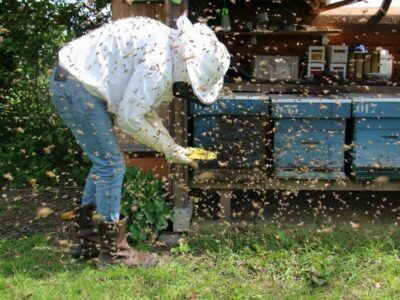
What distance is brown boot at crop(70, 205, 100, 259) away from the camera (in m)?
3.08

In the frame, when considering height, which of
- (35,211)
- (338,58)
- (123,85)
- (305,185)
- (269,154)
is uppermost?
(338,58)

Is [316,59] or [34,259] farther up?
[316,59]

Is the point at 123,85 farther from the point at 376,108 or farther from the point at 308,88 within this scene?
the point at 308,88

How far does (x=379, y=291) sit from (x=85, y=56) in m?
2.02

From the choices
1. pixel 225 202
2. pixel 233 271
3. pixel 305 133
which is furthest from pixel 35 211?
pixel 305 133

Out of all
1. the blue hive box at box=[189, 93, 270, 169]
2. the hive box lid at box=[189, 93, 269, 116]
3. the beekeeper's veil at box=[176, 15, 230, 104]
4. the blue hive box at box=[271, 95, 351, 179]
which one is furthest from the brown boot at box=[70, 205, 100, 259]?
the blue hive box at box=[271, 95, 351, 179]

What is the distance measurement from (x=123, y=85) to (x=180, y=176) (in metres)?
1.07

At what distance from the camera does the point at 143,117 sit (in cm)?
246

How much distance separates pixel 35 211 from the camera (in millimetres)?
4023

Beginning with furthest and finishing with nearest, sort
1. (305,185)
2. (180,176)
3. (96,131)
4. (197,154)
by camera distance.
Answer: (305,185) < (180,176) < (197,154) < (96,131)

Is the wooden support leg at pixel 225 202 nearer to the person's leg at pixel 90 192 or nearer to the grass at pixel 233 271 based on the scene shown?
the grass at pixel 233 271

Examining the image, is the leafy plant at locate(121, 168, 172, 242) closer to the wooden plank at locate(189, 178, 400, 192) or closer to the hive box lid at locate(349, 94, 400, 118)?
the wooden plank at locate(189, 178, 400, 192)

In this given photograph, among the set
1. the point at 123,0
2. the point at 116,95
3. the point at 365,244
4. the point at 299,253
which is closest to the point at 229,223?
the point at 299,253

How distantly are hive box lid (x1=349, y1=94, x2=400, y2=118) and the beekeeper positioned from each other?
1330 millimetres
